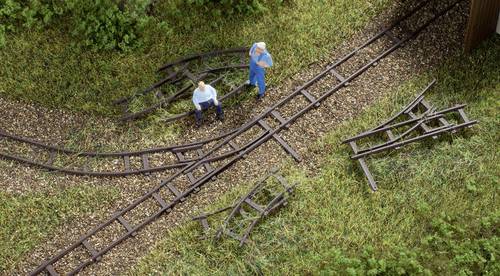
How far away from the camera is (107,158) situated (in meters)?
13.7

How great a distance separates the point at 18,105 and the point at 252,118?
5537 millimetres

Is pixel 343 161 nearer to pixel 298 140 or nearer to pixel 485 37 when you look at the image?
pixel 298 140

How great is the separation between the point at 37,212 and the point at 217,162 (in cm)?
388

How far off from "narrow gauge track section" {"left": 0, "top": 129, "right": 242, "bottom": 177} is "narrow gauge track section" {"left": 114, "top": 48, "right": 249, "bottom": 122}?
2.96ft

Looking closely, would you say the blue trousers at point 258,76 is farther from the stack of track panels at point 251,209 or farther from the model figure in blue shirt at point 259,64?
the stack of track panels at point 251,209

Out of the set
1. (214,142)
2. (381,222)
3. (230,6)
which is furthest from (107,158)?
(381,222)

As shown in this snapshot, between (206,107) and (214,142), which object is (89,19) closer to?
(206,107)

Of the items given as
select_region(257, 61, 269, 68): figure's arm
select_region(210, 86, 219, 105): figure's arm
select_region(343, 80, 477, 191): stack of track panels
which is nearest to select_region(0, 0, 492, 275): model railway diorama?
select_region(343, 80, 477, 191): stack of track panels

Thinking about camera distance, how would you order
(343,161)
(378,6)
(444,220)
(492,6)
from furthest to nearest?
(378,6), (492,6), (343,161), (444,220)

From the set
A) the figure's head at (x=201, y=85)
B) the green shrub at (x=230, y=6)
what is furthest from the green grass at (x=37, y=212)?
the green shrub at (x=230, y=6)

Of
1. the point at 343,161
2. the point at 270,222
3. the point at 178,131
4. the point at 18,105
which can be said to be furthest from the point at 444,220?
the point at 18,105

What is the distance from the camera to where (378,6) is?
15.7m

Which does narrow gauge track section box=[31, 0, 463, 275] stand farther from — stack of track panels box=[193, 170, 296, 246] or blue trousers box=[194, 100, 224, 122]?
stack of track panels box=[193, 170, 296, 246]

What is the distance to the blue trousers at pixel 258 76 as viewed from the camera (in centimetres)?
1370
